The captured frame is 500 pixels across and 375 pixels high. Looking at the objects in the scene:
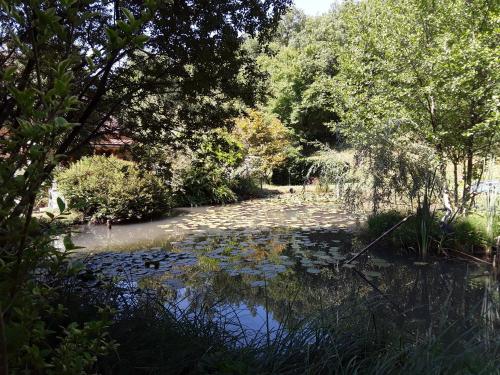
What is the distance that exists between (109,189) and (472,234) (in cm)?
867

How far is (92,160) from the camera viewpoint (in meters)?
12.2

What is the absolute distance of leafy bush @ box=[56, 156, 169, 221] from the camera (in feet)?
37.9

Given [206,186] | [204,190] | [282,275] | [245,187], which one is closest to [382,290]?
[282,275]

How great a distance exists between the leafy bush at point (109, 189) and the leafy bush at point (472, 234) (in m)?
7.57

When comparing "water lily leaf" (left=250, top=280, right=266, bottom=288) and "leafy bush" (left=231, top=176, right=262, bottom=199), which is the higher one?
"leafy bush" (left=231, top=176, right=262, bottom=199)

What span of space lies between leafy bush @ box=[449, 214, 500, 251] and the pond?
0.45 metres

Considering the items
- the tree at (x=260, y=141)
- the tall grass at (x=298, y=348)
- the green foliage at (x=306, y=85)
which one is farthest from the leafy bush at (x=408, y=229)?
the green foliage at (x=306, y=85)

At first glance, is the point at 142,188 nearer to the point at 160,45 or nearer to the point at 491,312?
the point at 160,45

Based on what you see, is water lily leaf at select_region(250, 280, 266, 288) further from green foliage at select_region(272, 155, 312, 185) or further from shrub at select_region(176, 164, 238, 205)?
green foliage at select_region(272, 155, 312, 185)

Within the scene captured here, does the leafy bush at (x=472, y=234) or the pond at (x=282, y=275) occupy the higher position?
the leafy bush at (x=472, y=234)

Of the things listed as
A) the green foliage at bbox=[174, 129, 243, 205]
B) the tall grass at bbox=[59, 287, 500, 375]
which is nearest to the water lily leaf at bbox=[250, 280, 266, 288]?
the tall grass at bbox=[59, 287, 500, 375]

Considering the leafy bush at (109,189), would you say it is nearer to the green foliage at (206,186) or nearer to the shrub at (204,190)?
the green foliage at (206,186)

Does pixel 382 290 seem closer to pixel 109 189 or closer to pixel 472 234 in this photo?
pixel 472 234

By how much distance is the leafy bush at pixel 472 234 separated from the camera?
23.6 ft
